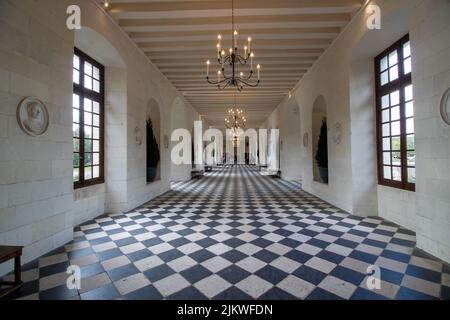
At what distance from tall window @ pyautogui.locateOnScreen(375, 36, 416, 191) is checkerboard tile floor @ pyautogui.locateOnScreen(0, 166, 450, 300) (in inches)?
37.6

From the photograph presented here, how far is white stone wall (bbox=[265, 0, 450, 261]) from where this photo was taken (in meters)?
2.53

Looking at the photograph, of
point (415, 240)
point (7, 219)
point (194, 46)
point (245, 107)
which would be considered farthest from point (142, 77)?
point (245, 107)

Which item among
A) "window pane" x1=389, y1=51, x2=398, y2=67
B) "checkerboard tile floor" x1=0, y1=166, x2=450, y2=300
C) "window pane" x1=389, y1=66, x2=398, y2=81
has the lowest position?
"checkerboard tile floor" x1=0, y1=166, x2=450, y2=300

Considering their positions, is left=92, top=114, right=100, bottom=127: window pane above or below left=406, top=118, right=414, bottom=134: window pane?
above

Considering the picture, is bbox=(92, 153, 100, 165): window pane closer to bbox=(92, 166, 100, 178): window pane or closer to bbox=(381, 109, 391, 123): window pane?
bbox=(92, 166, 100, 178): window pane

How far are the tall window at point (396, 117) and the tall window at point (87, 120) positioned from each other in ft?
19.4

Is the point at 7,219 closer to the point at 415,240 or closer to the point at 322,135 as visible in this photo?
the point at 415,240

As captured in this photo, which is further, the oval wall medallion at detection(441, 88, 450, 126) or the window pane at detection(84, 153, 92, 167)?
the window pane at detection(84, 153, 92, 167)

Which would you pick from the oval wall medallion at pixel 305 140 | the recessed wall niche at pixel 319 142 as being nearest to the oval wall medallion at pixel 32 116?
the recessed wall niche at pixel 319 142

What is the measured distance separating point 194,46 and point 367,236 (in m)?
5.37

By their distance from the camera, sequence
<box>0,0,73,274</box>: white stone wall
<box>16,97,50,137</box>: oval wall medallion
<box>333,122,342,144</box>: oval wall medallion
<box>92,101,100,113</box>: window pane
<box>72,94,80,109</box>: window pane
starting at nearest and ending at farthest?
<box>0,0,73,274</box>: white stone wall, <box>16,97,50,137</box>: oval wall medallion, <box>72,94,80,109</box>: window pane, <box>92,101,100,113</box>: window pane, <box>333,122,342,144</box>: oval wall medallion

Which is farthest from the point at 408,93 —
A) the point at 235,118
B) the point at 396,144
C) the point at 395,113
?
the point at 235,118

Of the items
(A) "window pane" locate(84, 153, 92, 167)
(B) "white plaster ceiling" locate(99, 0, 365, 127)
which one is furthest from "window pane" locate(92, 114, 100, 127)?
(B) "white plaster ceiling" locate(99, 0, 365, 127)

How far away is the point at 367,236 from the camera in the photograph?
3.25 meters
